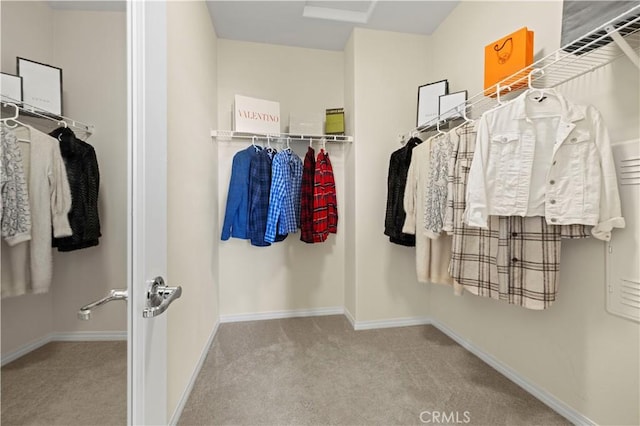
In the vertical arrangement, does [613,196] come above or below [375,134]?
below

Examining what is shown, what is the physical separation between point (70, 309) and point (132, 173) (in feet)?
1.07

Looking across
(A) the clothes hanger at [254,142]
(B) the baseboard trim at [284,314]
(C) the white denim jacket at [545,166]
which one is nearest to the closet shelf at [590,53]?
(C) the white denim jacket at [545,166]

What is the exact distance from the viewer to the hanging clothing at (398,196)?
86.6 inches

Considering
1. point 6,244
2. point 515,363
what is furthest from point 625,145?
point 6,244

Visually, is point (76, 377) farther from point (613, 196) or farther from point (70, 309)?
point (613, 196)

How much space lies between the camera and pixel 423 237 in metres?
1.96

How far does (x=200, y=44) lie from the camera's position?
191 cm

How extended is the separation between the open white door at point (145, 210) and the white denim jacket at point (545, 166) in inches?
54.5

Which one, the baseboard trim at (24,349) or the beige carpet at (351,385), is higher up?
the baseboard trim at (24,349)

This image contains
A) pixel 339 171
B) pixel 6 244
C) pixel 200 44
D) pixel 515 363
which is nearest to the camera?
pixel 6 244

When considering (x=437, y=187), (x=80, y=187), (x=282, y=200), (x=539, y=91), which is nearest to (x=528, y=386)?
(x=437, y=187)

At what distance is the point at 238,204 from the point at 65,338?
186cm

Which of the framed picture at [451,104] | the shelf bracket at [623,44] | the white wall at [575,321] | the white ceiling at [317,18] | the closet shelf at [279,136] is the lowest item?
the white wall at [575,321]

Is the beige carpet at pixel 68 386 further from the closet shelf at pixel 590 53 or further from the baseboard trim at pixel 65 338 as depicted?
the closet shelf at pixel 590 53
